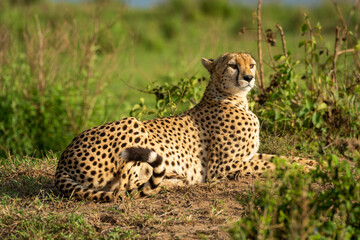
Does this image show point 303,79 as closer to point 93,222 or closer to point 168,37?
point 93,222

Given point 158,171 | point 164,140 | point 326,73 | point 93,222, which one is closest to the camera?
point 93,222

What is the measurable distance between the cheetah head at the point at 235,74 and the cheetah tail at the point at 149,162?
3.09ft

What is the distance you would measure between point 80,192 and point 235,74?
1.38m

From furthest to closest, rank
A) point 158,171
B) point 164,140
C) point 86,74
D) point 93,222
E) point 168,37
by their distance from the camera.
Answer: point 168,37, point 86,74, point 164,140, point 158,171, point 93,222

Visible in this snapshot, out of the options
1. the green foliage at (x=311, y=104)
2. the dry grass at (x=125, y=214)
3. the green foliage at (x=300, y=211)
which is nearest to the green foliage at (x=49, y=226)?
the dry grass at (x=125, y=214)

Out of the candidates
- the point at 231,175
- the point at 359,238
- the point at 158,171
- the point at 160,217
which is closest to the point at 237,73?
the point at 231,175

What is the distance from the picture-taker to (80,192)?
117 inches

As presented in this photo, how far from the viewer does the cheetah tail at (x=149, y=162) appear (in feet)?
9.03

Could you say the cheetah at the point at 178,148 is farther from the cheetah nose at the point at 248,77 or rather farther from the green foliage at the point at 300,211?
the green foliage at the point at 300,211

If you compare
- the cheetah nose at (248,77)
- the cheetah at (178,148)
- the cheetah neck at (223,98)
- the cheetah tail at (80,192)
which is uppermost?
the cheetah nose at (248,77)

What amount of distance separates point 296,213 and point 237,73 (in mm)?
1784

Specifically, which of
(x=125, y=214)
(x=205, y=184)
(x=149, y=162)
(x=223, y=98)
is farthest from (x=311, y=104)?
(x=125, y=214)

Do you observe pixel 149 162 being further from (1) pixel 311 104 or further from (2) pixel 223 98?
(1) pixel 311 104

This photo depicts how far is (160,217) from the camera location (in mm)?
2770
